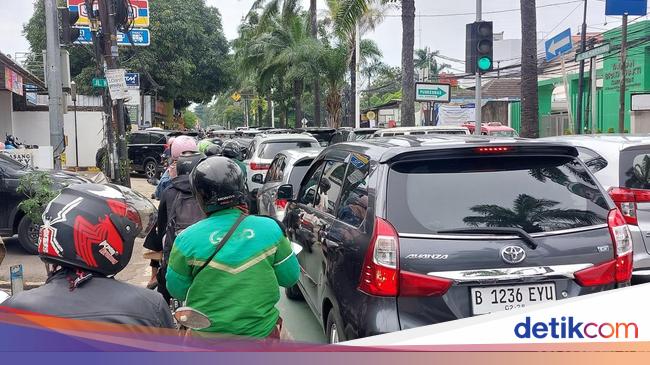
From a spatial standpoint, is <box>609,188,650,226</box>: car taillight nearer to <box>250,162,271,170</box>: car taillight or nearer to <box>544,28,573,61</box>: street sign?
<box>250,162,271,170</box>: car taillight

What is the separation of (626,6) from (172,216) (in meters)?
18.9

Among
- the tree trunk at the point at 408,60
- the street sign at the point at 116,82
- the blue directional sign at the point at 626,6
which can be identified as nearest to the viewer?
the street sign at the point at 116,82

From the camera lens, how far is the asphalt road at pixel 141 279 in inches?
241

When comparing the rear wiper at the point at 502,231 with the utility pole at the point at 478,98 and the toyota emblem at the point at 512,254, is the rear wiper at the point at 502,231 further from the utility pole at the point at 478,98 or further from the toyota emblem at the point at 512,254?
the utility pole at the point at 478,98

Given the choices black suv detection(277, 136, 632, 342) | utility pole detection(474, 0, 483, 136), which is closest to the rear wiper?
black suv detection(277, 136, 632, 342)

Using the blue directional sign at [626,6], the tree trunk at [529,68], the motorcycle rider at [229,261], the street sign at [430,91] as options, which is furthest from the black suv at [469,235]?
the blue directional sign at [626,6]

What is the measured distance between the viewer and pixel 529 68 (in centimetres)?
1521

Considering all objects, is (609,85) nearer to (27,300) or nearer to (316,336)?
(316,336)

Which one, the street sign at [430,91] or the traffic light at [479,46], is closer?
the traffic light at [479,46]

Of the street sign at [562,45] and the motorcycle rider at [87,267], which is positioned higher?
the street sign at [562,45]

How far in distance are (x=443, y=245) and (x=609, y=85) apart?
3195 cm

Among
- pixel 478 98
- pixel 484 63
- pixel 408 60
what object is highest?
pixel 408 60

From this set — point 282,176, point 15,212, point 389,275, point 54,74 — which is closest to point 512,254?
point 389,275

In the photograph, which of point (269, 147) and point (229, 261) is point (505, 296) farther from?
point (269, 147)
